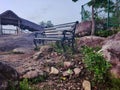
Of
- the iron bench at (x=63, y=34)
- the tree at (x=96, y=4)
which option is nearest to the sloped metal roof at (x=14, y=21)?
the tree at (x=96, y=4)

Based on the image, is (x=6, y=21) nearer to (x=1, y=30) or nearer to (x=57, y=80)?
(x=1, y=30)

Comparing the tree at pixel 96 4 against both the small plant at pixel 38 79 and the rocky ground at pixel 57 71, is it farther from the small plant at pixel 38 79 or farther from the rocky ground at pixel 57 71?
the small plant at pixel 38 79

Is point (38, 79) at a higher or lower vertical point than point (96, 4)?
lower

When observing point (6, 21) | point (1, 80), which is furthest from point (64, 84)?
point (6, 21)

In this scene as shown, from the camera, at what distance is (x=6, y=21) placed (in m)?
32.8

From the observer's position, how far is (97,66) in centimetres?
576

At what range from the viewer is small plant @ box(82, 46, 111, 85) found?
5.60 meters

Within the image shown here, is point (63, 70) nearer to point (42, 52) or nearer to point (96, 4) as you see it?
point (42, 52)

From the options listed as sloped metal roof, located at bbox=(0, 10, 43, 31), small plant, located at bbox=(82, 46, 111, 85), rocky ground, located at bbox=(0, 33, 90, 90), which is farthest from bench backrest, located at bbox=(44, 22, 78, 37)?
sloped metal roof, located at bbox=(0, 10, 43, 31)

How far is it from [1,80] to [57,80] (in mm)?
1660

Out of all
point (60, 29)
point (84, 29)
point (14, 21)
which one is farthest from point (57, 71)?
point (14, 21)

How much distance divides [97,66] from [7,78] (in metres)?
1.90

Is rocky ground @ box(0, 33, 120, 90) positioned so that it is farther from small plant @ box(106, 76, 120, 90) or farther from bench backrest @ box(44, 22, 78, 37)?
bench backrest @ box(44, 22, 78, 37)

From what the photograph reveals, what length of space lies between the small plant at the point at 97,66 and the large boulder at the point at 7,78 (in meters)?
1.60
